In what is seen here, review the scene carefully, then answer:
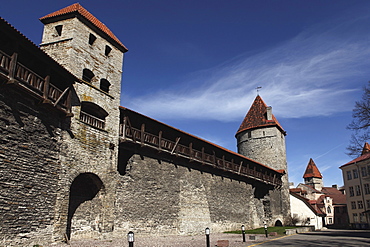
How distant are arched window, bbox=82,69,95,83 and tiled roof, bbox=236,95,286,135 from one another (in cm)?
2494

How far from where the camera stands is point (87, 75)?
50.9 feet

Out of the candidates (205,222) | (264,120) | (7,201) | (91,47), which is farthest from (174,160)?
(264,120)

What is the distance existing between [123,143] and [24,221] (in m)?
6.68

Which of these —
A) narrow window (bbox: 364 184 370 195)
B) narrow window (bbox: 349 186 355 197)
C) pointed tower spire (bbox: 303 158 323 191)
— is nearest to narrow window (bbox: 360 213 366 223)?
narrow window (bbox: 364 184 370 195)

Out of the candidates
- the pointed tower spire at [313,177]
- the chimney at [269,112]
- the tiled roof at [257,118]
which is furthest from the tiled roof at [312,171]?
the chimney at [269,112]

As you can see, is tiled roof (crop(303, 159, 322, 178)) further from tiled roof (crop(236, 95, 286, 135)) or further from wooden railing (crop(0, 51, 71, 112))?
wooden railing (crop(0, 51, 71, 112))

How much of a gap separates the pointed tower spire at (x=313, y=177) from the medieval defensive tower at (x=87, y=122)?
65584 millimetres

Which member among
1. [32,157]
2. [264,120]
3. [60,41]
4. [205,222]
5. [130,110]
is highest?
[264,120]

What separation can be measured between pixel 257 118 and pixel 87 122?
88.0 feet

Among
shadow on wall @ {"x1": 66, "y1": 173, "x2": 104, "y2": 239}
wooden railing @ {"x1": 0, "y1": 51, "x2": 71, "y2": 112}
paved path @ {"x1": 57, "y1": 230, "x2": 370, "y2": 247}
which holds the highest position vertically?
wooden railing @ {"x1": 0, "y1": 51, "x2": 71, "y2": 112}

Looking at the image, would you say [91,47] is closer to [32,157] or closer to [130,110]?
[130,110]

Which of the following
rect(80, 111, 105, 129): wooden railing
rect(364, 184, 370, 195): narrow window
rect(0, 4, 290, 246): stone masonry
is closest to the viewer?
rect(0, 4, 290, 246): stone masonry

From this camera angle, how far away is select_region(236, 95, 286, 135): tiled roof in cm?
3656

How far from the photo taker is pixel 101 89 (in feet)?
53.4
